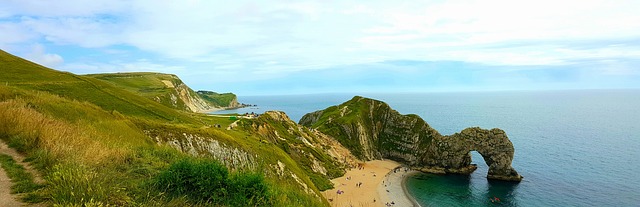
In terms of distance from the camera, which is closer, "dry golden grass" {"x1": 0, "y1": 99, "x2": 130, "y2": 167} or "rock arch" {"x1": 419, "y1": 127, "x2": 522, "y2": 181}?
"dry golden grass" {"x1": 0, "y1": 99, "x2": 130, "y2": 167}

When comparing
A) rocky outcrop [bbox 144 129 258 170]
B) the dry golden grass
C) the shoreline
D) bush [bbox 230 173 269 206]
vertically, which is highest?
the dry golden grass

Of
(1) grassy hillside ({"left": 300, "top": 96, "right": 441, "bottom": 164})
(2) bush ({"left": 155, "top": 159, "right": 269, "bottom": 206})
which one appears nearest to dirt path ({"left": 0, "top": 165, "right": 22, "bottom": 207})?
(2) bush ({"left": 155, "top": 159, "right": 269, "bottom": 206})

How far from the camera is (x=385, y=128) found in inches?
4537

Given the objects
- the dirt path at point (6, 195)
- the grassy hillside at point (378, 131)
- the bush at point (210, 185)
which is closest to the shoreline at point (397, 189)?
the grassy hillside at point (378, 131)

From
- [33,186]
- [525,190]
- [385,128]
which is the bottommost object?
[525,190]

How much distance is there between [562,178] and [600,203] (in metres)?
18.7

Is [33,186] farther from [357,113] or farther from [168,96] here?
[168,96]

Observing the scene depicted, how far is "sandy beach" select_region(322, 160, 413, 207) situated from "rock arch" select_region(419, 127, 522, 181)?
11351 mm

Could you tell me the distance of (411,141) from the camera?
104750 mm

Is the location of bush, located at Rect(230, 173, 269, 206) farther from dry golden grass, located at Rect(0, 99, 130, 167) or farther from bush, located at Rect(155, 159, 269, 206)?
dry golden grass, located at Rect(0, 99, 130, 167)

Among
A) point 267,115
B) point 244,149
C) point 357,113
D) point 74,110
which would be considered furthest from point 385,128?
point 74,110

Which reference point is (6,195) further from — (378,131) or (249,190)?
(378,131)

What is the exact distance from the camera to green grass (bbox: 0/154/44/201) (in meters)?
8.13

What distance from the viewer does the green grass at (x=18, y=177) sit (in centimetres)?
813
